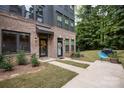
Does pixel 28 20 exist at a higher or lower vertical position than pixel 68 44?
higher

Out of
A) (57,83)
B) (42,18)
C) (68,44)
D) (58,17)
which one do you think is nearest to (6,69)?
(57,83)

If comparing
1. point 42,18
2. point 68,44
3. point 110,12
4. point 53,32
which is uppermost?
point 110,12

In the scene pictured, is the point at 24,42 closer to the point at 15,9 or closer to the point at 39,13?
the point at 15,9

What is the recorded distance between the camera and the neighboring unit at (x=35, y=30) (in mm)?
9234

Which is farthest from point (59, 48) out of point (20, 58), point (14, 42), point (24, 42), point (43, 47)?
point (20, 58)

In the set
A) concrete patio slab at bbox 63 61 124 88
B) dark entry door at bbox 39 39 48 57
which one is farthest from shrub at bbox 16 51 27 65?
concrete patio slab at bbox 63 61 124 88

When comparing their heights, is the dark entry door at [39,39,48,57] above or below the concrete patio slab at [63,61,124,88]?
above

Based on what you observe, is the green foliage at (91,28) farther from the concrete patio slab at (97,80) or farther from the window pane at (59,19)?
the concrete patio slab at (97,80)

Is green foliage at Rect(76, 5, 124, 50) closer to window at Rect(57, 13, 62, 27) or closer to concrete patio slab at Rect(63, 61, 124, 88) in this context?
window at Rect(57, 13, 62, 27)

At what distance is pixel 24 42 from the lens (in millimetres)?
10711

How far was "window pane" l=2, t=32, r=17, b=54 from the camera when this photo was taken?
29.6 feet
